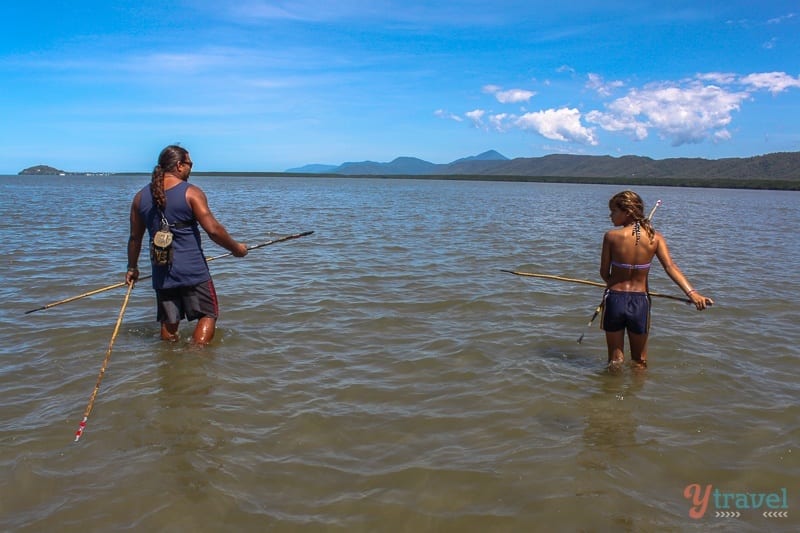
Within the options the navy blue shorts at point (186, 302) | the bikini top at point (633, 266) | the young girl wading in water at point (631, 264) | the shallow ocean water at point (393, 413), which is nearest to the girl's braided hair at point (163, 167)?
the navy blue shorts at point (186, 302)

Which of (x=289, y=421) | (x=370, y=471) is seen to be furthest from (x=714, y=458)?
(x=289, y=421)

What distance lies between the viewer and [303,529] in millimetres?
3689

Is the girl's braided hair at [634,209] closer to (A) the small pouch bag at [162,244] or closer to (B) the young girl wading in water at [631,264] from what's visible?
(B) the young girl wading in water at [631,264]

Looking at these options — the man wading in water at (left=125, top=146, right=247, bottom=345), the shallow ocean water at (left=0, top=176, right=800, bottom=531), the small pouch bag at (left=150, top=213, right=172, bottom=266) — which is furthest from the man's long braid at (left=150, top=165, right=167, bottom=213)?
the shallow ocean water at (left=0, top=176, right=800, bottom=531)

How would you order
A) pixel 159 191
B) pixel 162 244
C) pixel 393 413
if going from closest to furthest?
pixel 393 413 < pixel 159 191 < pixel 162 244

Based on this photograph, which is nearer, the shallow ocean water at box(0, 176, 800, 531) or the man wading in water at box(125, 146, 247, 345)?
the shallow ocean water at box(0, 176, 800, 531)

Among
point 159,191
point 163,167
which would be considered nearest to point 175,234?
point 159,191

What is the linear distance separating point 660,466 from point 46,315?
9.05 metres

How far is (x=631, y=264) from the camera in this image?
6305 mm

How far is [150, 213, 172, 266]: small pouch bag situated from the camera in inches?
245

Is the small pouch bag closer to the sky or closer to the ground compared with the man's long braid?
closer to the ground

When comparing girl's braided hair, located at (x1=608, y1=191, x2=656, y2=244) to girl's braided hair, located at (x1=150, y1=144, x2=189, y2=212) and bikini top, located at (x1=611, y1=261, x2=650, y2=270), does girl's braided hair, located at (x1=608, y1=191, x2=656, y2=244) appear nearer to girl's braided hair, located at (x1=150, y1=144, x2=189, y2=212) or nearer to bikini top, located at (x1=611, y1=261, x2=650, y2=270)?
bikini top, located at (x1=611, y1=261, x2=650, y2=270)

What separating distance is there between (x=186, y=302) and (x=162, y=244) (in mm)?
874

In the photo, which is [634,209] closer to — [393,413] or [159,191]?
[393,413]
